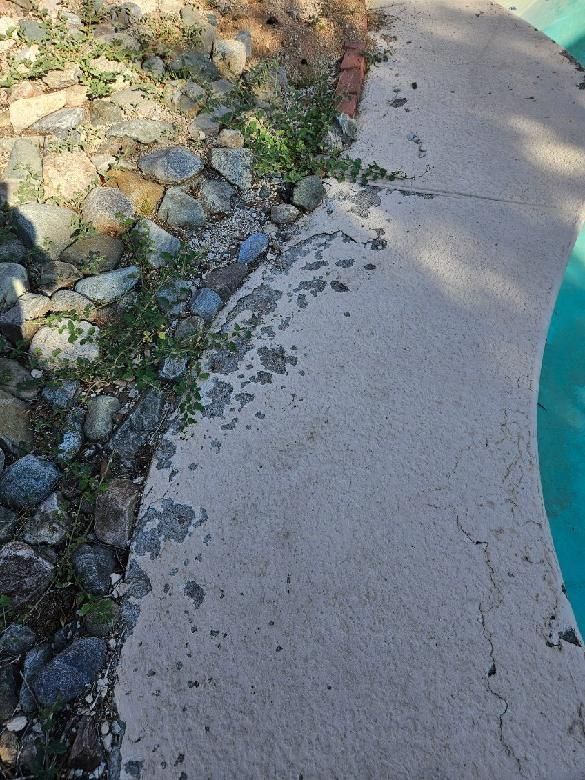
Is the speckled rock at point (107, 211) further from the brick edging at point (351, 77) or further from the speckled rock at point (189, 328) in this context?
the brick edging at point (351, 77)

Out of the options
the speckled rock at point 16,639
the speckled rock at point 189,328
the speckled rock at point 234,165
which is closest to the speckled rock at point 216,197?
the speckled rock at point 234,165

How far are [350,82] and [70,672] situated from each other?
3275 millimetres

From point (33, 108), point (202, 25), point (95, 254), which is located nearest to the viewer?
point (95, 254)

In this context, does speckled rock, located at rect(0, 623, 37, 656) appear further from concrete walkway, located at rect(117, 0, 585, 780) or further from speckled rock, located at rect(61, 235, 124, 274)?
speckled rock, located at rect(61, 235, 124, 274)

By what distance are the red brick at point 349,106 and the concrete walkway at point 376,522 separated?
409 millimetres

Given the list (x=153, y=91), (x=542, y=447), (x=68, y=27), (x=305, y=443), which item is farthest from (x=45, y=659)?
(x=68, y=27)

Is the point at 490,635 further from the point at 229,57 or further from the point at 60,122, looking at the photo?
the point at 229,57

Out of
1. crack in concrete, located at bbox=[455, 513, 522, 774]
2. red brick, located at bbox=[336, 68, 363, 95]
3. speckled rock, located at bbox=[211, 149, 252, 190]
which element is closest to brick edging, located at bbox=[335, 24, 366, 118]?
red brick, located at bbox=[336, 68, 363, 95]

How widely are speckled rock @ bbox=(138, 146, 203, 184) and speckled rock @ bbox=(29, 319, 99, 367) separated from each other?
966mm

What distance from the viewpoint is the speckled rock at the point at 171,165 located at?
2.99 m

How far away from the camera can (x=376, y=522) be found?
6.81 feet

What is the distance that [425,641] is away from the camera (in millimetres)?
1848

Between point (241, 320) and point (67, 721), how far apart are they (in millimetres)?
1569

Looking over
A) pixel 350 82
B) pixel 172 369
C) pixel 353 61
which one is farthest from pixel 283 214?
pixel 353 61
